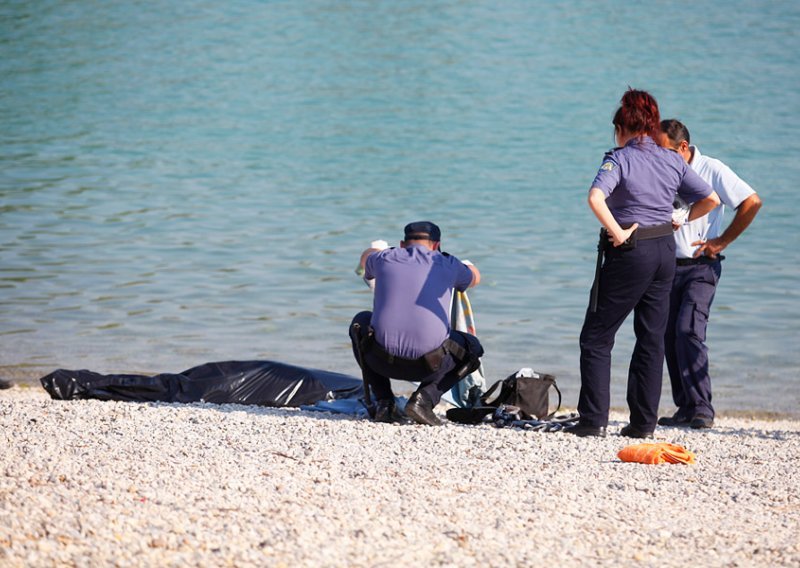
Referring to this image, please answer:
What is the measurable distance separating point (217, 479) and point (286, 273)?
922cm

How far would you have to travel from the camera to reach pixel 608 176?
256 inches

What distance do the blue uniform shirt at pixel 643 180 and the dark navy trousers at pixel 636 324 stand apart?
15 cm

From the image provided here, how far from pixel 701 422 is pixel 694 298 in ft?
2.48

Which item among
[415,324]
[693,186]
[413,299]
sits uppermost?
[693,186]

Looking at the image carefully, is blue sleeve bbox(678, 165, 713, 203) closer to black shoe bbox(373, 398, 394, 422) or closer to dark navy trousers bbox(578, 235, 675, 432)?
dark navy trousers bbox(578, 235, 675, 432)

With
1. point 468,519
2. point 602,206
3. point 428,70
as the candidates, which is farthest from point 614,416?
point 428,70

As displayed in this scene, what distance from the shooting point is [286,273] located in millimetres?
14711

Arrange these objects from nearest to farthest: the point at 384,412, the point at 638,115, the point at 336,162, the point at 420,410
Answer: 1. the point at 638,115
2. the point at 420,410
3. the point at 384,412
4. the point at 336,162

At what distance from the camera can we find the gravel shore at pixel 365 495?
463 centimetres

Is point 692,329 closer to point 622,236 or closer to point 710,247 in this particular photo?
point 710,247

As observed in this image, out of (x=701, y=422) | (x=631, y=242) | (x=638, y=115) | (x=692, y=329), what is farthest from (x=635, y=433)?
(x=638, y=115)

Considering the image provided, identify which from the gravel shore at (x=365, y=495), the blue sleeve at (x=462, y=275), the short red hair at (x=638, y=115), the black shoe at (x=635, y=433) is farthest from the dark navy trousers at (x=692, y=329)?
the blue sleeve at (x=462, y=275)

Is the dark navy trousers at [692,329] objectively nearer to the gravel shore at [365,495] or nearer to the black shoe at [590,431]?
the gravel shore at [365,495]

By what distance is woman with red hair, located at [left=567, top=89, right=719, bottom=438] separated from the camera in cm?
Answer: 657
